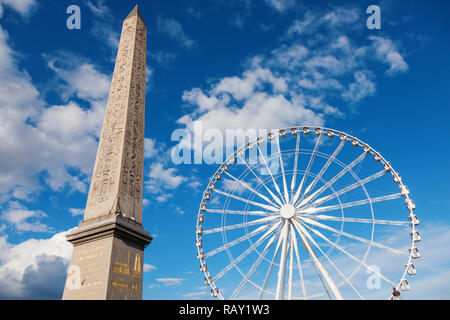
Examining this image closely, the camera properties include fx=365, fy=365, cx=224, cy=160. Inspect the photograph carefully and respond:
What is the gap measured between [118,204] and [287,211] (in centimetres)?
1046

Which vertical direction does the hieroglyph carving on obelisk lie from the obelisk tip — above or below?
below

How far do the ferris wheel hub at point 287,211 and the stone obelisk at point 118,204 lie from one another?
905 cm

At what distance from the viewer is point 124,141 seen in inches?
381

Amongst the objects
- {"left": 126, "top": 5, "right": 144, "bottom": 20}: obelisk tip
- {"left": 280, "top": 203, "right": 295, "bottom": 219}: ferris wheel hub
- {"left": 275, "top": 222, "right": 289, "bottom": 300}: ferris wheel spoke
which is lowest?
{"left": 275, "top": 222, "right": 289, "bottom": 300}: ferris wheel spoke

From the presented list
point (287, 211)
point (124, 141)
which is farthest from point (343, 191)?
point (124, 141)

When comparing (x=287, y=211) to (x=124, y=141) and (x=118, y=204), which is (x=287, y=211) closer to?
(x=124, y=141)

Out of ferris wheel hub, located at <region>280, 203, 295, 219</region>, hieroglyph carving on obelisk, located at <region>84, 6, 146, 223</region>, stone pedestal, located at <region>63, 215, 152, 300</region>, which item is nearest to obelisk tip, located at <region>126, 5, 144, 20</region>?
hieroglyph carving on obelisk, located at <region>84, 6, 146, 223</region>

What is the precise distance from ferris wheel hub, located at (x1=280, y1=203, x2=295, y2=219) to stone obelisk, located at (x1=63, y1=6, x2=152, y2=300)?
9.05 metres

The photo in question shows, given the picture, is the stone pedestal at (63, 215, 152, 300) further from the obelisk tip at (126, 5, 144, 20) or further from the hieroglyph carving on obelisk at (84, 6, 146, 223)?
the obelisk tip at (126, 5, 144, 20)

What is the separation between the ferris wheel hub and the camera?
Answer: 1714cm

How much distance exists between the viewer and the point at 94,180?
31.0ft
